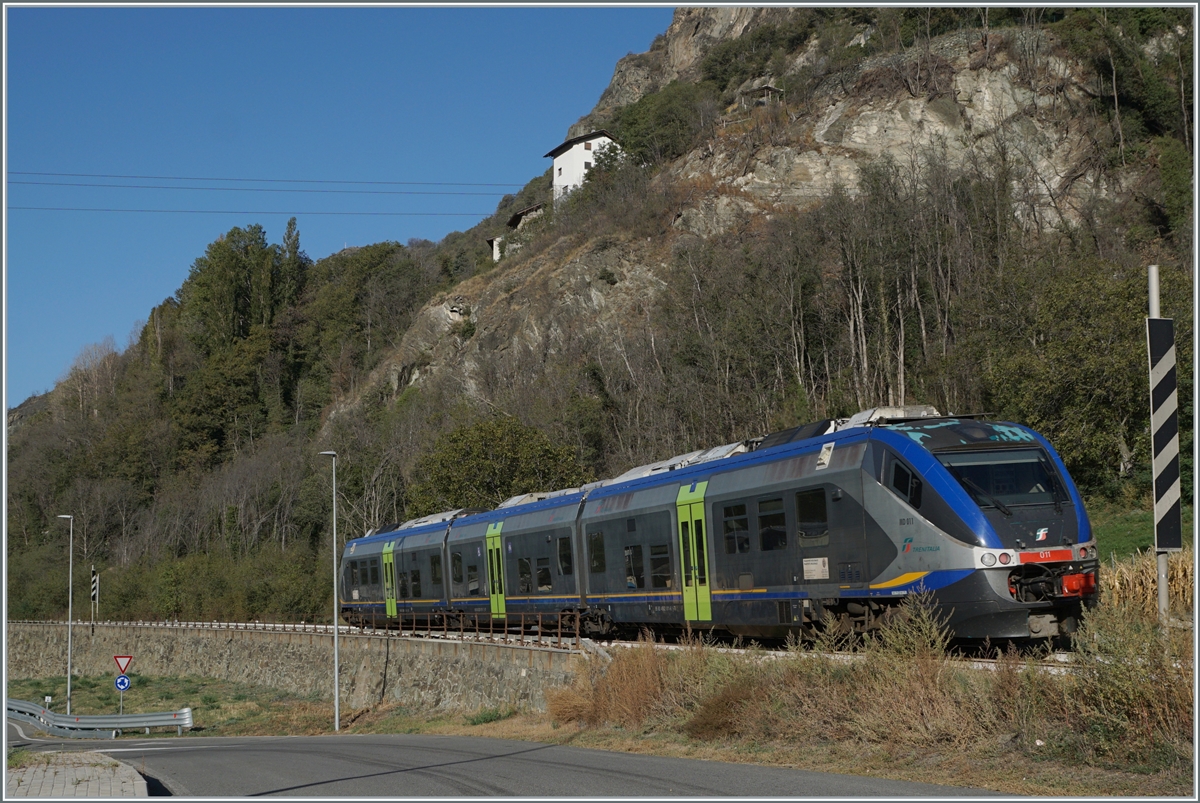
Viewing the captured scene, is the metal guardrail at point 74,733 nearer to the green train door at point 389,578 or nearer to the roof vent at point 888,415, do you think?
the green train door at point 389,578

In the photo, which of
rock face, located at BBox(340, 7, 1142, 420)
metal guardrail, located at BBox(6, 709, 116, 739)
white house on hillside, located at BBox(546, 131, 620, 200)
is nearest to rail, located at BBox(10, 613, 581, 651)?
metal guardrail, located at BBox(6, 709, 116, 739)

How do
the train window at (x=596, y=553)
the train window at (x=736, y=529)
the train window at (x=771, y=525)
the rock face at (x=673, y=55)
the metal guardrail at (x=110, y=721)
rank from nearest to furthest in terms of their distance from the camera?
1. the train window at (x=771, y=525)
2. the train window at (x=736, y=529)
3. the train window at (x=596, y=553)
4. the metal guardrail at (x=110, y=721)
5. the rock face at (x=673, y=55)

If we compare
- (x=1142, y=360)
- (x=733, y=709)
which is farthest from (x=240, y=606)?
(x=733, y=709)

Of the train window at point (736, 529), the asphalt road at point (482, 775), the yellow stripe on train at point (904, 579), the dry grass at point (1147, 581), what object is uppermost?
the train window at point (736, 529)

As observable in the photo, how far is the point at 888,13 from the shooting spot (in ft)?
277

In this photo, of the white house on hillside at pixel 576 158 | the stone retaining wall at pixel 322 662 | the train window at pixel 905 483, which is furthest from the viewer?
the white house on hillside at pixel 576 158

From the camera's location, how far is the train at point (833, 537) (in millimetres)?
13930

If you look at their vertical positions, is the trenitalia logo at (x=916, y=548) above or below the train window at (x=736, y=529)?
below

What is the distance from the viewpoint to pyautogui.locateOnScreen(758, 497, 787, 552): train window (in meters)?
17.3

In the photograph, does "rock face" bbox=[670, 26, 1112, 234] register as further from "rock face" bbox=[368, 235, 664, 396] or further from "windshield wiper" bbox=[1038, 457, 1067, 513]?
"windshield wiper" bbox=[1038, 457, 1067, 513]

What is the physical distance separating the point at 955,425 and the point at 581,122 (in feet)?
446

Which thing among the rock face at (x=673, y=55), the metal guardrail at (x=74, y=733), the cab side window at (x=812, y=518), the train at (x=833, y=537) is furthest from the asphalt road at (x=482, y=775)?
the rock face at (x=673, y=55)

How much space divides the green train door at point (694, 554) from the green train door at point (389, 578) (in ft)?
63.3

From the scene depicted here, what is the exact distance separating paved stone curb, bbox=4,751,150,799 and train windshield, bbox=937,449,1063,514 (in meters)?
10.7
